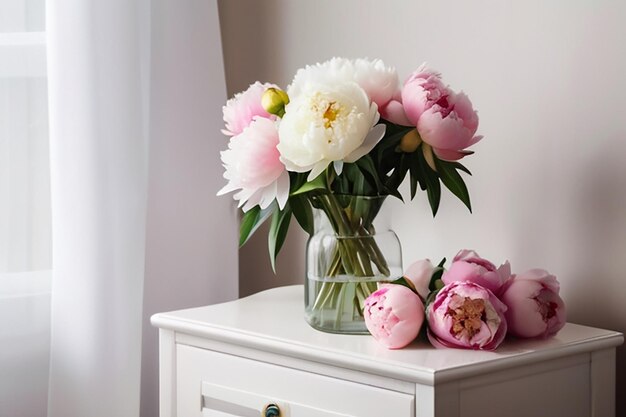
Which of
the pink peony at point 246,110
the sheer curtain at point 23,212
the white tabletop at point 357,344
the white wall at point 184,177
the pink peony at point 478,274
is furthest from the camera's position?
the white wall at point 184,177

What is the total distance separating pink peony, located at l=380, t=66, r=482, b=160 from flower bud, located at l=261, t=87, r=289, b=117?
0.47ft

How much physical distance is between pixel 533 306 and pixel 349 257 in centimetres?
27

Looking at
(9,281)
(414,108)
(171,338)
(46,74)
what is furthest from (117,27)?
(414,108)

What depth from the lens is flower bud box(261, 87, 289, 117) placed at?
127 centimetres

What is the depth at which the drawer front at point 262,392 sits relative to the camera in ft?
3.77

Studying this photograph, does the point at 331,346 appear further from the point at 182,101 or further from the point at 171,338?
the point at 182,101

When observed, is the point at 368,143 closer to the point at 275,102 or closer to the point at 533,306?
the point at 275,102

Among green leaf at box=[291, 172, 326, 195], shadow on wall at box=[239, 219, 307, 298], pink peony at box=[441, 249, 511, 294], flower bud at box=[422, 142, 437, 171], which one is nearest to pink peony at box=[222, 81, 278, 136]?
green leaf at box=[291, 172, 326, 195]

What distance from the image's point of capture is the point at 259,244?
2035mm

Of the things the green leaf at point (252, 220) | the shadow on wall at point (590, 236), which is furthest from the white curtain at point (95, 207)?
the shadow on wall at point (590, 236)

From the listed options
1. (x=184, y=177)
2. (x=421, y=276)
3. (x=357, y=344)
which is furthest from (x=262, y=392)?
(x=184, y=177)

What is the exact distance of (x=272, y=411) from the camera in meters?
1.26

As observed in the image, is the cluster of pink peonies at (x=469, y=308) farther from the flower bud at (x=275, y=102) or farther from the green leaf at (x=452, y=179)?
the flower bud at (x=275, y=102)

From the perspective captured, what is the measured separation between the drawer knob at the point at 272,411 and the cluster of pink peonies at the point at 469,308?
188 mm
